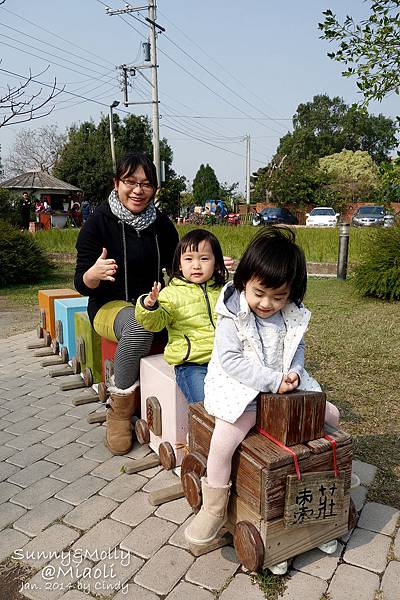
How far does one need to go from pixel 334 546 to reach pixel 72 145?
122 feet

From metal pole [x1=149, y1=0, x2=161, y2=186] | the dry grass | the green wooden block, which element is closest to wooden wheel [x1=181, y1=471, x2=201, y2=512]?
the dry grass

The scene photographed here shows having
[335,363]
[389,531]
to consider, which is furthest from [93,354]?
[389,531]

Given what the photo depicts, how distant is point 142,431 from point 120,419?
0.45ft

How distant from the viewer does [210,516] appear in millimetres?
1936

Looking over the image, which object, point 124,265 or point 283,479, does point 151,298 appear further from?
point 283,479

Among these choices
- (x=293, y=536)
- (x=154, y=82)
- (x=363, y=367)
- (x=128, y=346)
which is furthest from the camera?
(x=154, y=82)

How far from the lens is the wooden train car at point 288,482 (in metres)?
1.79

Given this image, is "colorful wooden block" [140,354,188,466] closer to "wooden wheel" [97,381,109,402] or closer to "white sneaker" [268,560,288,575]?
"wooden wheel" [97,381,109,402]

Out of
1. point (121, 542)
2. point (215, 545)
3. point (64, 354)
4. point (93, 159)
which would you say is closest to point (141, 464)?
point (121, 542)

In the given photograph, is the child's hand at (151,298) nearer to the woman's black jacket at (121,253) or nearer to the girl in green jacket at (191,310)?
the girl in green jacket at (191,310)

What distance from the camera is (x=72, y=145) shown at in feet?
118

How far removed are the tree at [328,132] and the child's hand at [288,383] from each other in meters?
49.8

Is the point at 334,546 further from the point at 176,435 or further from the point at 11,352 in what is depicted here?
the point at 11,352

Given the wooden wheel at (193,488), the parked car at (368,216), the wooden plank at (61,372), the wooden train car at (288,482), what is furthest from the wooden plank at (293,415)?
the parked car at (368,216)
